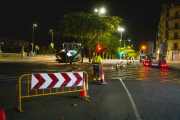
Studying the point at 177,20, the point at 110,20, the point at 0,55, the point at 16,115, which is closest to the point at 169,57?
the point at 177,20

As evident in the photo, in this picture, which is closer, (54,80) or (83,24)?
(54,80)

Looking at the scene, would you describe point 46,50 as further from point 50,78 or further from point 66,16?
point 50,78

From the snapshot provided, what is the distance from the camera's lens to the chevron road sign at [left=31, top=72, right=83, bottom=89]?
6.84 metres

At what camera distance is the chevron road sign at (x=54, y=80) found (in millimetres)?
6836

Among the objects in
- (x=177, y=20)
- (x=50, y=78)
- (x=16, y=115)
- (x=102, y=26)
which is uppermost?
(x=177, y=20)

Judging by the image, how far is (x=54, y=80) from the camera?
7.15 metres

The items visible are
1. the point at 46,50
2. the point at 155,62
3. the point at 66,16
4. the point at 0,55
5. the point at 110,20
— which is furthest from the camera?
the point at 46,50

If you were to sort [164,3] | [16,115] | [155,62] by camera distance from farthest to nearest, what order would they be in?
[164,3] < [155,62] < [16,115]

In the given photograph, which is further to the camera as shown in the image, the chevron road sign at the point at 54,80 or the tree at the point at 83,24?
the tree at the point at 83,24

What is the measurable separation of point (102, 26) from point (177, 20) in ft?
102

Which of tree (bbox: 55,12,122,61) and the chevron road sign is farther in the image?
tree (bbox: 55,12,122,61)

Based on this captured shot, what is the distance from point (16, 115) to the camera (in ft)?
19.1

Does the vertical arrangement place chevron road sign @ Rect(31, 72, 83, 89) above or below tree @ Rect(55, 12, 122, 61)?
below

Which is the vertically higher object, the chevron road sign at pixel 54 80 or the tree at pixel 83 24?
the tree at pixel 83 24
